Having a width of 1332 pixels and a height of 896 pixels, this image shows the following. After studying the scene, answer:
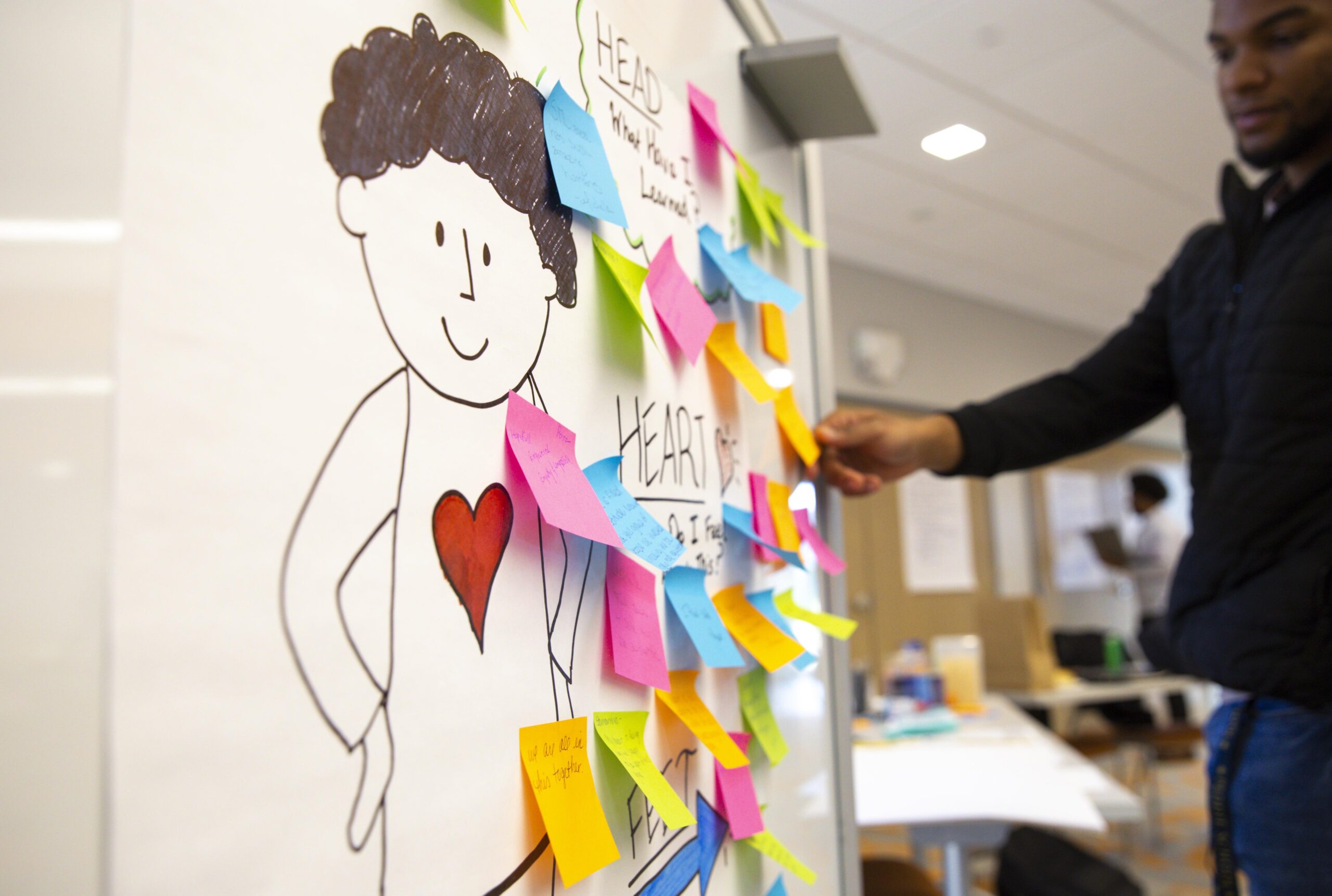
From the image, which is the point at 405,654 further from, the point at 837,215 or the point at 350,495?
the point at 837,215

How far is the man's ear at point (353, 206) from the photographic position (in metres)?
0.25

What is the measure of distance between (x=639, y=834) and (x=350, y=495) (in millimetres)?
237

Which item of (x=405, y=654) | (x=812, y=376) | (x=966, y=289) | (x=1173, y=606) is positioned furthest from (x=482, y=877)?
(x=966, y=289)

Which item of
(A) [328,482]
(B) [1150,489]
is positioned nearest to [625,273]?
(A) [328,482]

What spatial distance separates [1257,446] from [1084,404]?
0.73ft

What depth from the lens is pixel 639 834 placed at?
1.31 ft

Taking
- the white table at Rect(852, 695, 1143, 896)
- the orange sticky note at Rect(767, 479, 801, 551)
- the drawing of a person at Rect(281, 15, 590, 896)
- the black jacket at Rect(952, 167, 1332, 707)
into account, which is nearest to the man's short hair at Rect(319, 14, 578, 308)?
the drawing of a person at Rect(281, 15, 590, 896)

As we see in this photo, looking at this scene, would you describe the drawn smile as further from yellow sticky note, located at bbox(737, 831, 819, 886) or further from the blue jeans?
the blue jeans

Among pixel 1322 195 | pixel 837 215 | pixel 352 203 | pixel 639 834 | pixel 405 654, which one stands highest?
pixel 837 215

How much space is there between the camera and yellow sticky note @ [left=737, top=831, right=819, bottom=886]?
545 millimetres

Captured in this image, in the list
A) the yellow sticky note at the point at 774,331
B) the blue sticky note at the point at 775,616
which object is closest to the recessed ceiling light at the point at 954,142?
the yellow sticky note at the point at 774,331

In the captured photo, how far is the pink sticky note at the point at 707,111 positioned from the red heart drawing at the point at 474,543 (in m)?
0.35

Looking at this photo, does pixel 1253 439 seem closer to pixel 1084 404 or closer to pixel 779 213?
pixel 1084 404

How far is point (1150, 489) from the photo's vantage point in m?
4.24
